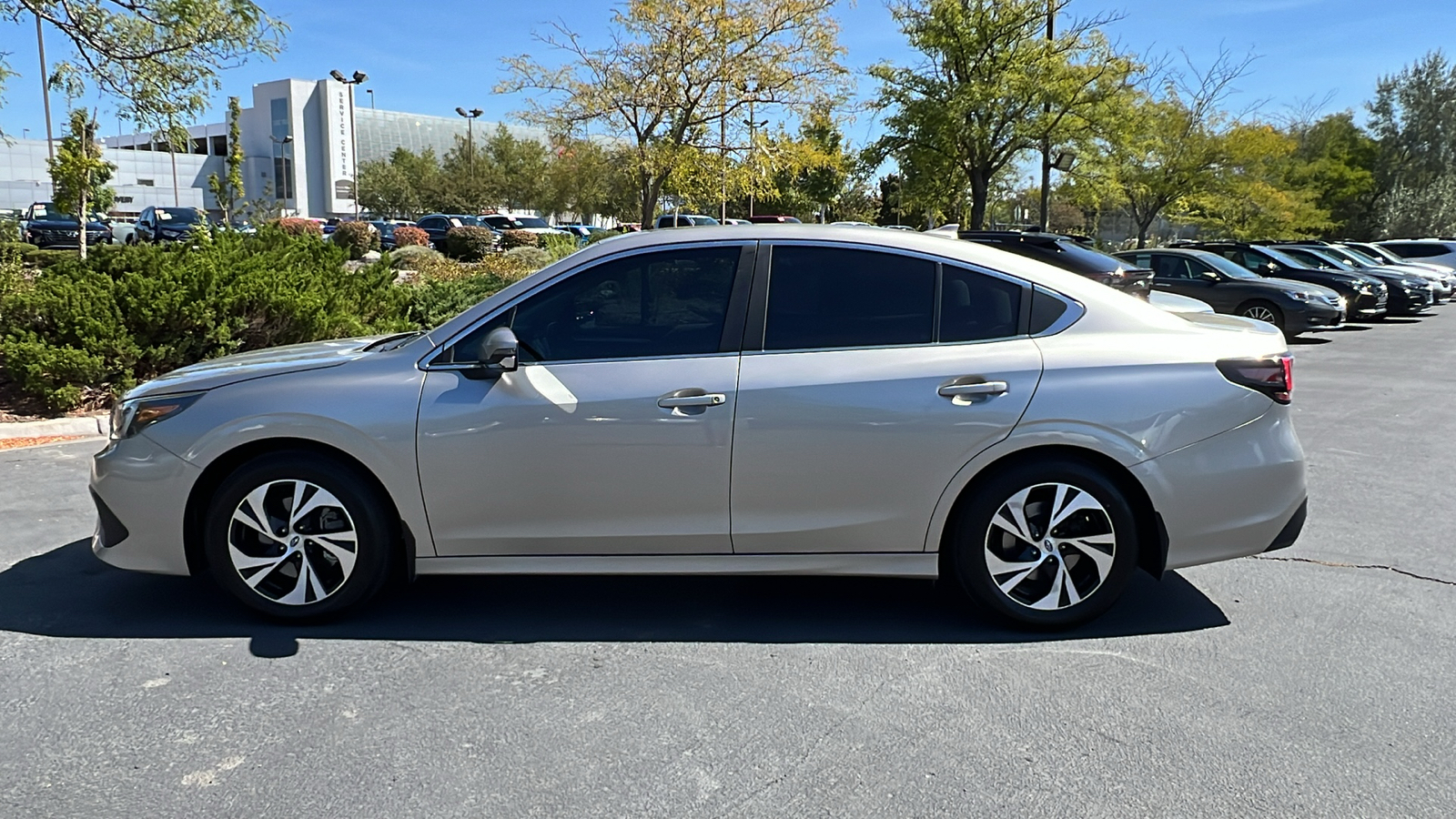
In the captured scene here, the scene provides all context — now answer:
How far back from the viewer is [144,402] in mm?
4309

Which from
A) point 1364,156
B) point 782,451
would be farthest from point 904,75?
point 1364,156

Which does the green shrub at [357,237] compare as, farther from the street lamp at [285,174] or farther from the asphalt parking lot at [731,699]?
the street lamp at [285,174]

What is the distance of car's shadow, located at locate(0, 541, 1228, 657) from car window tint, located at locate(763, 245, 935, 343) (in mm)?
1168

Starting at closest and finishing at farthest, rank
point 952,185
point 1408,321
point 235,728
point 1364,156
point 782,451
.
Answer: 1. point 235,728
2. point 782,451
3. point 1408,321
4. point 952,185
5. point 1364,156

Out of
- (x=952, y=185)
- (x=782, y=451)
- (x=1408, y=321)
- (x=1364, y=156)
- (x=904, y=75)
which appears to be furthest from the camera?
(x=1364, y=156)

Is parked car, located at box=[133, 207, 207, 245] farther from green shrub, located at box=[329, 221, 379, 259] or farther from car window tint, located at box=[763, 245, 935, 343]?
car window tint, located at box=[763, 245, 935, 343]

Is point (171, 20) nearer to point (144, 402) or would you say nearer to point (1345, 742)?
point (144, 402)

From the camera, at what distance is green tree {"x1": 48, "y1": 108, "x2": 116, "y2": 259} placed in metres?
14.9

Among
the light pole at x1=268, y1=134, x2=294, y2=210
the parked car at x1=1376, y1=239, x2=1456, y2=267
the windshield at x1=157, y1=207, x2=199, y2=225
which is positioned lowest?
the parked car at x1=1376, y1=239, x2=1456, y2=267

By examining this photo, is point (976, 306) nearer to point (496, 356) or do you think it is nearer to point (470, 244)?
point (496, 356)

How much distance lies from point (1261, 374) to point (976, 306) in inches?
44.8

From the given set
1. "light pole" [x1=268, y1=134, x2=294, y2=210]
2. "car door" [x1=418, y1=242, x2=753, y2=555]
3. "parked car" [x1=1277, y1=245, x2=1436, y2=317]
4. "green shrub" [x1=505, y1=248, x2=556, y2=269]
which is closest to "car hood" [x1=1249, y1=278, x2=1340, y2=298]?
"parked car" [x1=1277, y1=245, x2=1436, y2=317]

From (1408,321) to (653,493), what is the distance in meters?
23.1

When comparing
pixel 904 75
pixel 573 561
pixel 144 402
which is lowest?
pixel 573 561
